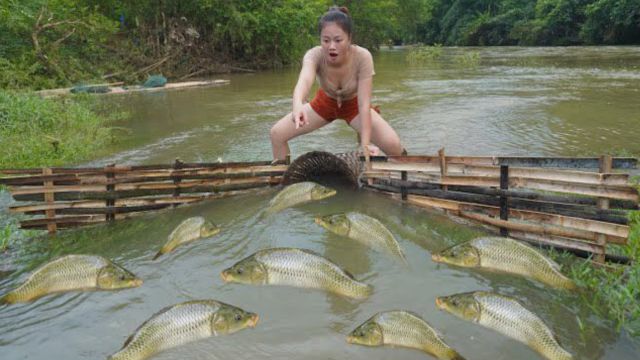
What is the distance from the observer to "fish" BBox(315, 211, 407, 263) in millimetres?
3725

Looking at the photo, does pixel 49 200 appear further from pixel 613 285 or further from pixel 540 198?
pixel 613 285

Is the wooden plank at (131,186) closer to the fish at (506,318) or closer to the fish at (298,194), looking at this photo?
the fish at (298,194)

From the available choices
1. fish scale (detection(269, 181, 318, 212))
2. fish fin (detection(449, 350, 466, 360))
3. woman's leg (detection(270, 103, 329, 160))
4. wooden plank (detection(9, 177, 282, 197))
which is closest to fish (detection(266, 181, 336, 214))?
fish scale (detection(269, 181, 318, 212))

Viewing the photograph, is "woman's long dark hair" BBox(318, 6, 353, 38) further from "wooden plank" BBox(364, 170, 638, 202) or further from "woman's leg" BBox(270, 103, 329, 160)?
"wooden plank" BBox(364, 170, 638, 202)

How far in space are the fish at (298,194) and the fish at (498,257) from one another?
1469mm

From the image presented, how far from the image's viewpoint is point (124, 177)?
16.2ft

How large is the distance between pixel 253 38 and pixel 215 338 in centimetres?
2385

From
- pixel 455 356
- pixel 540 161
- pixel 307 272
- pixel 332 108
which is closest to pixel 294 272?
pixel 307 272

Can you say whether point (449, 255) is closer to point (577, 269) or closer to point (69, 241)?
point (577, 269)

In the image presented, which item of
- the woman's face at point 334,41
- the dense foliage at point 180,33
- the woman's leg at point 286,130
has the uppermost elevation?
the dense foliage at point 180,33

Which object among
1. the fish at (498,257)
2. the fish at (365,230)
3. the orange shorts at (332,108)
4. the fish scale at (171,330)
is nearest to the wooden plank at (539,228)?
the fish at (498,257)

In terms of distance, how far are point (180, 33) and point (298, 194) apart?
20.4 metres

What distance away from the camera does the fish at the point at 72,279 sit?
129 inches

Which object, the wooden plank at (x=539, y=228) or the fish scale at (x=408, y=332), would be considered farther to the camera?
the wooden plank at (x=539, y=228)
